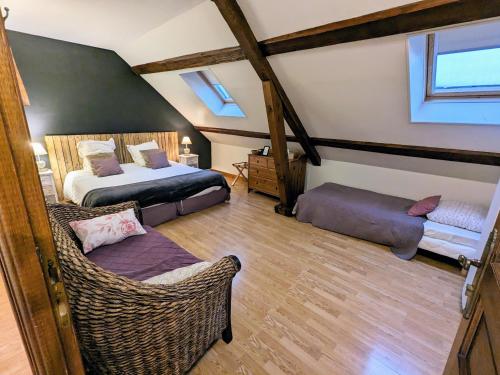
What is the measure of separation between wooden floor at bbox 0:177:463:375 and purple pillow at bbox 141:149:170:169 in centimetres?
143

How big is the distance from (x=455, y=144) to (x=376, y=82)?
42.3 inches

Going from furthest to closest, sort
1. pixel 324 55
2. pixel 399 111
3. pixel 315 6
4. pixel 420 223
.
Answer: pixel 420 223 < pixel 399 111 < pixel 324 55 < pixel 315 6

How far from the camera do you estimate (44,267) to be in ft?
1.78

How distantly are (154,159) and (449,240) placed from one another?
4.04m

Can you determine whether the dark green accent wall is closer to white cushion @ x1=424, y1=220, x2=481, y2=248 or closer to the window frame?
the window frame

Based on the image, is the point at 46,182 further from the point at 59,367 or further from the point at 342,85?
the point at 342,85

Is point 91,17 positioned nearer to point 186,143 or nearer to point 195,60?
point 195,60

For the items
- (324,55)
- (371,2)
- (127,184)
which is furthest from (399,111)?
(127,184)

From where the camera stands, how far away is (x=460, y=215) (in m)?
2.44

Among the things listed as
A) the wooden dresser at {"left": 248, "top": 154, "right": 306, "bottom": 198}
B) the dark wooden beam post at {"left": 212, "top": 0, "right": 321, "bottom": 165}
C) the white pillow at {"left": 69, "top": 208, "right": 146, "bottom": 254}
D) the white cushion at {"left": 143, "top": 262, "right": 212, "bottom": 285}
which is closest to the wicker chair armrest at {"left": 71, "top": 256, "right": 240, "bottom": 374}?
the white cushion at {"left": 143, "top": 262, "right": 212, "bottom": 285}

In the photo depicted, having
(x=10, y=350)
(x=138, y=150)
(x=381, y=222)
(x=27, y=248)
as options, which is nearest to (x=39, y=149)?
(x=138, y=150)

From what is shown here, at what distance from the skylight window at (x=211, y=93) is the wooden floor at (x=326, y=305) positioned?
2.26m

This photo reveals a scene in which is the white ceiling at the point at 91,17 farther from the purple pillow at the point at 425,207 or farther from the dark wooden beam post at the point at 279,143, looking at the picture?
the purple pillow at the point at 425,207

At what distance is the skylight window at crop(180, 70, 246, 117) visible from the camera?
4008mm
